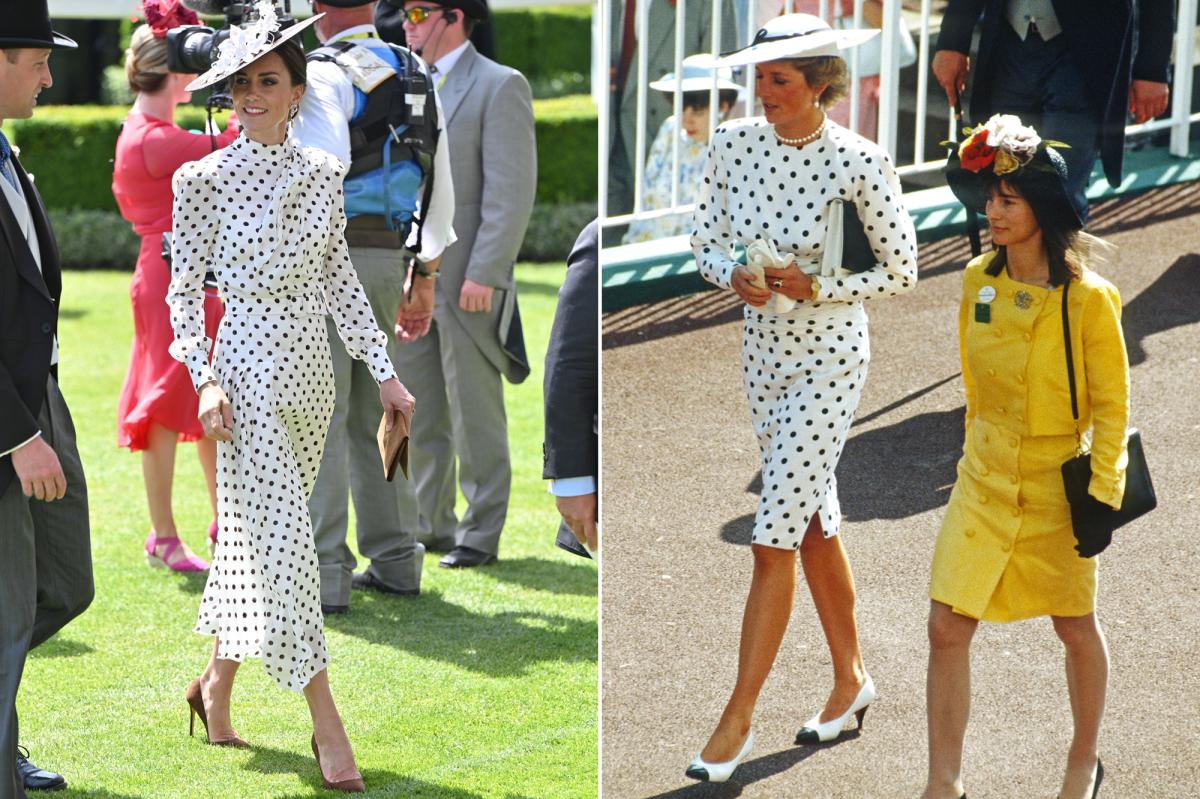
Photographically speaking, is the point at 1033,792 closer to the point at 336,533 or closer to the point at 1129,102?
the point at 1129,102

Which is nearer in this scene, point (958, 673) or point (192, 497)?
point (958, 673)

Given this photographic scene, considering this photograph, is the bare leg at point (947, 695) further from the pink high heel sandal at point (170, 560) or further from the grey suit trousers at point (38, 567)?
the pink high heel sandal at point (170, 560)

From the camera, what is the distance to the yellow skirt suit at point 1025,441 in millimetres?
3271

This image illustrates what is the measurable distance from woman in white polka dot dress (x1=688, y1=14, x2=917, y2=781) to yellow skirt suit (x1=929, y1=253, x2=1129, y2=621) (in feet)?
0.63

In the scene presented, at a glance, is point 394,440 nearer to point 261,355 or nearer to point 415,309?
point 261,355

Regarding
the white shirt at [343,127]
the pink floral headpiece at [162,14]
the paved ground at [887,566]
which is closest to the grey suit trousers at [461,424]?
the white shirt at [343,127]

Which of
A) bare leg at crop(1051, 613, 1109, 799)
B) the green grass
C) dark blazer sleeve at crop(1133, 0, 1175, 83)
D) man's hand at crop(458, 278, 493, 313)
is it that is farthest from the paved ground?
man's hand at crop(458, 278, 493, 313)

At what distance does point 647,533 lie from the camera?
137 inches

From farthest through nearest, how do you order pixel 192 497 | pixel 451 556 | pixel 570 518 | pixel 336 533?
pixel 192 497
pixel 451 556
pixel 336 533
pixel 570 518

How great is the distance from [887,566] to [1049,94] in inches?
37.9

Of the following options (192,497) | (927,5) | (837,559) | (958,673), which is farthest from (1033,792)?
(192,497)

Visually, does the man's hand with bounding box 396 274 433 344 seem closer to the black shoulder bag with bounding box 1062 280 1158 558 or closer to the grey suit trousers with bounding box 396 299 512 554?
the grey suit trousers with bounding box 396 299 512 554

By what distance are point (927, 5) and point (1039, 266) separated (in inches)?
21.8

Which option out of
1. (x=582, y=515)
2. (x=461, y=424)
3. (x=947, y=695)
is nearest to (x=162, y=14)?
(x=461, y=424)
